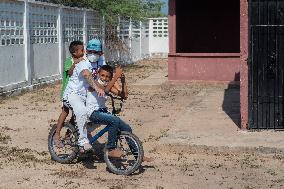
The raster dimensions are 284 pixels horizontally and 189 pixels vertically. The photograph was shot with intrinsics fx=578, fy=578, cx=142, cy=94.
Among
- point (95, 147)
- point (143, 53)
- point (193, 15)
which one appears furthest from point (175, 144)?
point (143, 53)

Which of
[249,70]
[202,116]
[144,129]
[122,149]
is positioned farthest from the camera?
[202,116]

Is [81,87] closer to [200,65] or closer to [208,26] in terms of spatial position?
[200,65]

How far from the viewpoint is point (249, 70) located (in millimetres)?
9016

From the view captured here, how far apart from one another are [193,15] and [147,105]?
7645 mm

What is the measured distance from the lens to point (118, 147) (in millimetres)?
6934

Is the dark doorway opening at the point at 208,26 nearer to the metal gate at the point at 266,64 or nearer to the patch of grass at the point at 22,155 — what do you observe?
the metal gate at the point at 266,64

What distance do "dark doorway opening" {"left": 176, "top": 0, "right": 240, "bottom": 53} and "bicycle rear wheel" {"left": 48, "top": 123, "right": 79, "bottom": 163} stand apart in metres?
12.7

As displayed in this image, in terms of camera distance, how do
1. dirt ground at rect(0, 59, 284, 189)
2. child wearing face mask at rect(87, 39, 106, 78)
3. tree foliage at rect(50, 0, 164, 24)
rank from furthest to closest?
1. tree foliage at rect(50, 0, 164, 24)
2. child wearing face mask at rect(87, 39, 106, 78)
3. dirt ground at rect(0, 59, 284, 189)

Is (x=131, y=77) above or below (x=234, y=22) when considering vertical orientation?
below

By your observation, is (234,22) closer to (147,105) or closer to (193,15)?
(193,15)

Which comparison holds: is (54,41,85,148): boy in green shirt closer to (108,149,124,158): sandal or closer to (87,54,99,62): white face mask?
(87,54,99,62): white face mask

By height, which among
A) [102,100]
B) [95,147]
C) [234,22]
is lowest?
[95,147]

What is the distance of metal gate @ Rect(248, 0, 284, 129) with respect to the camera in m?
8.90

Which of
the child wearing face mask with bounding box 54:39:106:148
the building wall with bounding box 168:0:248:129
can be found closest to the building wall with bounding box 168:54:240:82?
the building wall with bounding box 168:0:248:129
